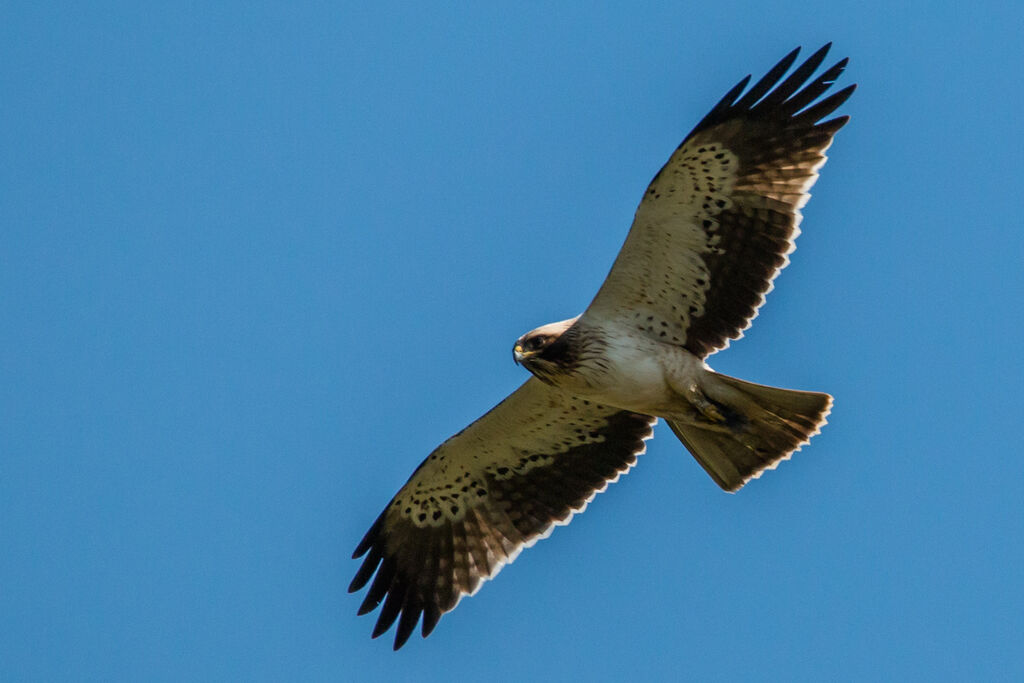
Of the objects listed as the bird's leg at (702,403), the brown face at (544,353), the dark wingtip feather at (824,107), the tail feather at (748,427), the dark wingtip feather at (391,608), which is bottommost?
the tail feather at (748,427)

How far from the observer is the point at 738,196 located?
9.52 m

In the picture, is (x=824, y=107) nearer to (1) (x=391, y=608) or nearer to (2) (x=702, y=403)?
(2) (x=702, y=403)

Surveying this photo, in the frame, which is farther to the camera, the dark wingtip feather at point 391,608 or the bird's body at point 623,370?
the dark wingtip feather at point 391,608

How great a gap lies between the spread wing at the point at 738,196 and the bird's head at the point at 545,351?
490 mm

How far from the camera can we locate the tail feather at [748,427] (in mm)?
9469

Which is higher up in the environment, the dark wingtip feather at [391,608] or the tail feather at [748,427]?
the dark wingtip feather at [391,608]

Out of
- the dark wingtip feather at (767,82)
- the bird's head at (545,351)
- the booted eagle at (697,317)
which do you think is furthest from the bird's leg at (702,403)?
the dark wingtip feather at (767,82)

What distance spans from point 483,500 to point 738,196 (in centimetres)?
305

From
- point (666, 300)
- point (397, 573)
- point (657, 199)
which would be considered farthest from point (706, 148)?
point (397, 573)

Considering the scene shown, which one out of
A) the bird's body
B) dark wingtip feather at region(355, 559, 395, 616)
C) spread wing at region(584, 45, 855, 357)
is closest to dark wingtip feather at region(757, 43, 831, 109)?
spread wing at region(584, 45, 855, 357)

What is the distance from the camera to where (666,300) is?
32.1 ft

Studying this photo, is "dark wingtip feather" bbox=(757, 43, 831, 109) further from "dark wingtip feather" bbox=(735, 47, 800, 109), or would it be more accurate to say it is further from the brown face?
the brown face

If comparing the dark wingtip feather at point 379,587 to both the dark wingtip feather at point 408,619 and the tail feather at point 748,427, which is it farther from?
the tail feather at point 748,427

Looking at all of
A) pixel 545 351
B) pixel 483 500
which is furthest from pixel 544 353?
pixel 483 500
